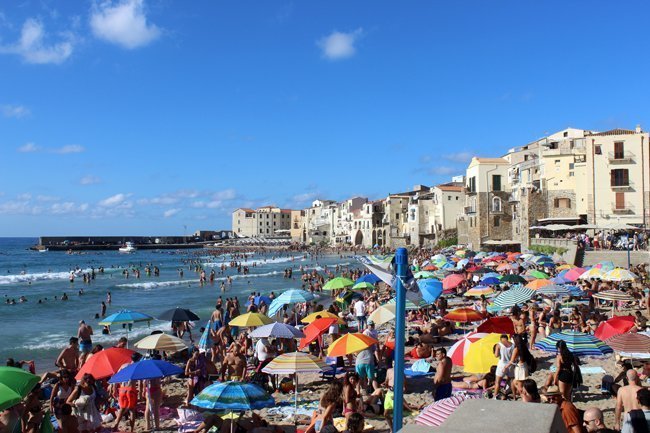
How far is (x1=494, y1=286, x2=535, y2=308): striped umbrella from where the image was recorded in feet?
46.5

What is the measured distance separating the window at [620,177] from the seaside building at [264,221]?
95383 mm

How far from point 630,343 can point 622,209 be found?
3106 centimetres

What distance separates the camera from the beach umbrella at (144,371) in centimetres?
814

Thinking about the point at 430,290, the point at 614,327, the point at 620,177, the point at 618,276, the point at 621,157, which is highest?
the point at 621,157

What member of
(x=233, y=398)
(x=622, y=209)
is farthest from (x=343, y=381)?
(x=622, y=209)

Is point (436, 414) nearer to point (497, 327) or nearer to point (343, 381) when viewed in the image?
point (343, 381)

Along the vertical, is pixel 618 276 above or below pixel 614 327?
above

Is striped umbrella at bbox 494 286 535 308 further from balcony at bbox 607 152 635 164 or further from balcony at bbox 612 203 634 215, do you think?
balcony at bbox 607 152 635 164

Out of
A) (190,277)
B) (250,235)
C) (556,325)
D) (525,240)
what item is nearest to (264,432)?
(556,325)

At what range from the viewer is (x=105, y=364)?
373 inches

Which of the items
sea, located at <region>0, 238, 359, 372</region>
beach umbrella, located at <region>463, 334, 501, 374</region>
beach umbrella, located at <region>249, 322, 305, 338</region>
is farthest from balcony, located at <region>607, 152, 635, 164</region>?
beach umbrella, located at <region>249, 322, 305, 338</region>

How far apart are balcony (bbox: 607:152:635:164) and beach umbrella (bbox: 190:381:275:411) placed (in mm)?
35402

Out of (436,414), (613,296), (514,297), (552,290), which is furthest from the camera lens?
A: (552,290)

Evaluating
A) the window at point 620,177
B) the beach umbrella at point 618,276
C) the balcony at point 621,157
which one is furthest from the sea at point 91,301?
the balcony at point 621,157
